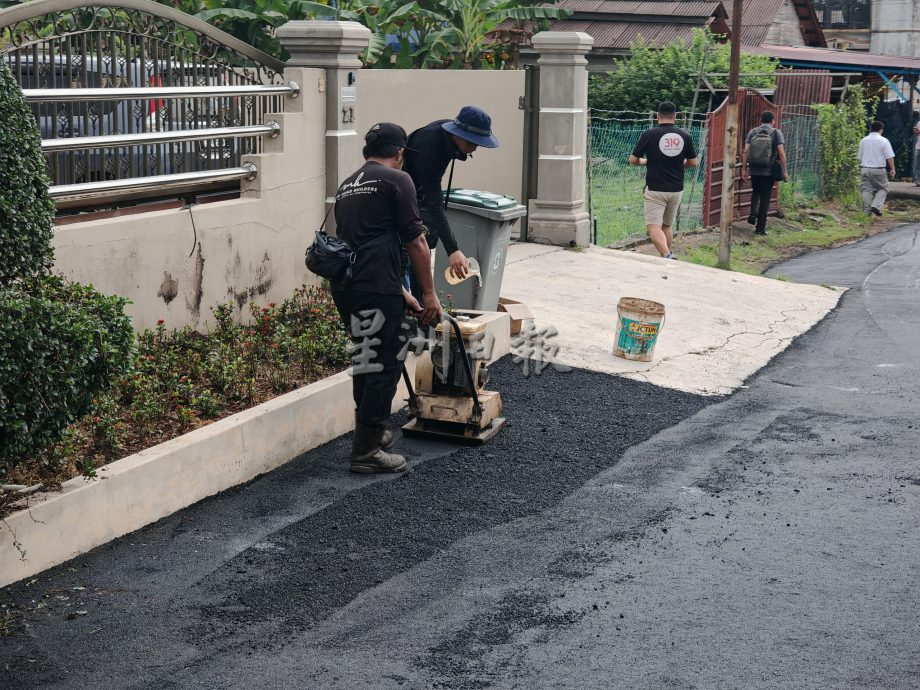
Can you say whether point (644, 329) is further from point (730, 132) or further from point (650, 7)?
point (650, 7)

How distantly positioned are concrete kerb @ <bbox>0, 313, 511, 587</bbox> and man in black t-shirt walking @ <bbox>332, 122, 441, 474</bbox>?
0.38 m

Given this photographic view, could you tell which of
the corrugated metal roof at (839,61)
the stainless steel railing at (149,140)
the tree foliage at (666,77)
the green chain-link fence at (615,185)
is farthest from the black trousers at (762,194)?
the stainless steel railing at (149,140)

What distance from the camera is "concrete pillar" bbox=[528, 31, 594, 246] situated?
13.4 metres

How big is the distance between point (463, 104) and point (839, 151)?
13.4 m

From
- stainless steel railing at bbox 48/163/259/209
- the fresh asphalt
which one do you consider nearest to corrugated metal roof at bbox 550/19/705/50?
stainless steel railing at bbox 48/163/259/209

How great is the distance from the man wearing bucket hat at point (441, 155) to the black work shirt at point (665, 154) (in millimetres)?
6348

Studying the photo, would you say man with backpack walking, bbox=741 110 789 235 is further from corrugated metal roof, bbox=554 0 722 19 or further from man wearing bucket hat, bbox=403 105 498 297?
man wearing bucket hat, bbox=403 105 498 297

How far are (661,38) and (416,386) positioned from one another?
21.3 meters

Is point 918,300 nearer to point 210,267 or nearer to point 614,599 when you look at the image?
point 210,267

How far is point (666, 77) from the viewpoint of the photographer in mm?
22844

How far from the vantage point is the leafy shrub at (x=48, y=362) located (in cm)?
480

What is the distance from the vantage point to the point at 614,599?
16.8 ft

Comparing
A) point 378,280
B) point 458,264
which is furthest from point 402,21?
point 378,280

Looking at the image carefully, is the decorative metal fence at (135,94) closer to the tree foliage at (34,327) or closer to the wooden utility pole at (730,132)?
the tree foliage at (34,327)
